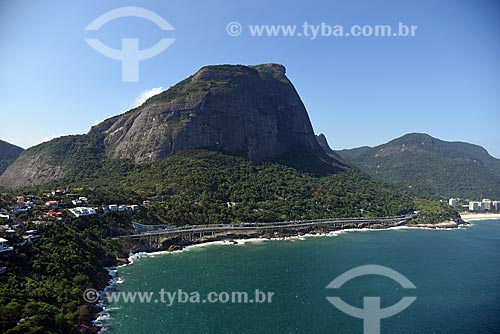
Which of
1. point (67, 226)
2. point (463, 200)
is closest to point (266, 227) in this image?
point (67, 226)

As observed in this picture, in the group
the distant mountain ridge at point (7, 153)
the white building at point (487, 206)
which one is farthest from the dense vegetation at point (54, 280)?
the white building at point (487, 206)

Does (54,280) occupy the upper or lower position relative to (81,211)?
lower

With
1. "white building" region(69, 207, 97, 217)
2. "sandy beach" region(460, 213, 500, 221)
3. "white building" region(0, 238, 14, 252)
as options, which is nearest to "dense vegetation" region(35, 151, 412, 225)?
"white building" region(69, 207, 97, 217)

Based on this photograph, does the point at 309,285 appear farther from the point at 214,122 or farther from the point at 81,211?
the point at 214,122

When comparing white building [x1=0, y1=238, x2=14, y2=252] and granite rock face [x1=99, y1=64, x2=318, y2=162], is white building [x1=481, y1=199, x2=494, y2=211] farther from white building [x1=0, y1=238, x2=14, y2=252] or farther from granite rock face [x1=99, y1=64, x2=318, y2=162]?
white building [x1=0, y1=238, x2=14, y2=252]

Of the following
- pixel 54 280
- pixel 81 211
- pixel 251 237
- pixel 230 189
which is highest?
pixel 230 189

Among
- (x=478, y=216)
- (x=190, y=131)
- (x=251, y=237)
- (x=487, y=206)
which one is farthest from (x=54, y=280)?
(x=487, y=206)
